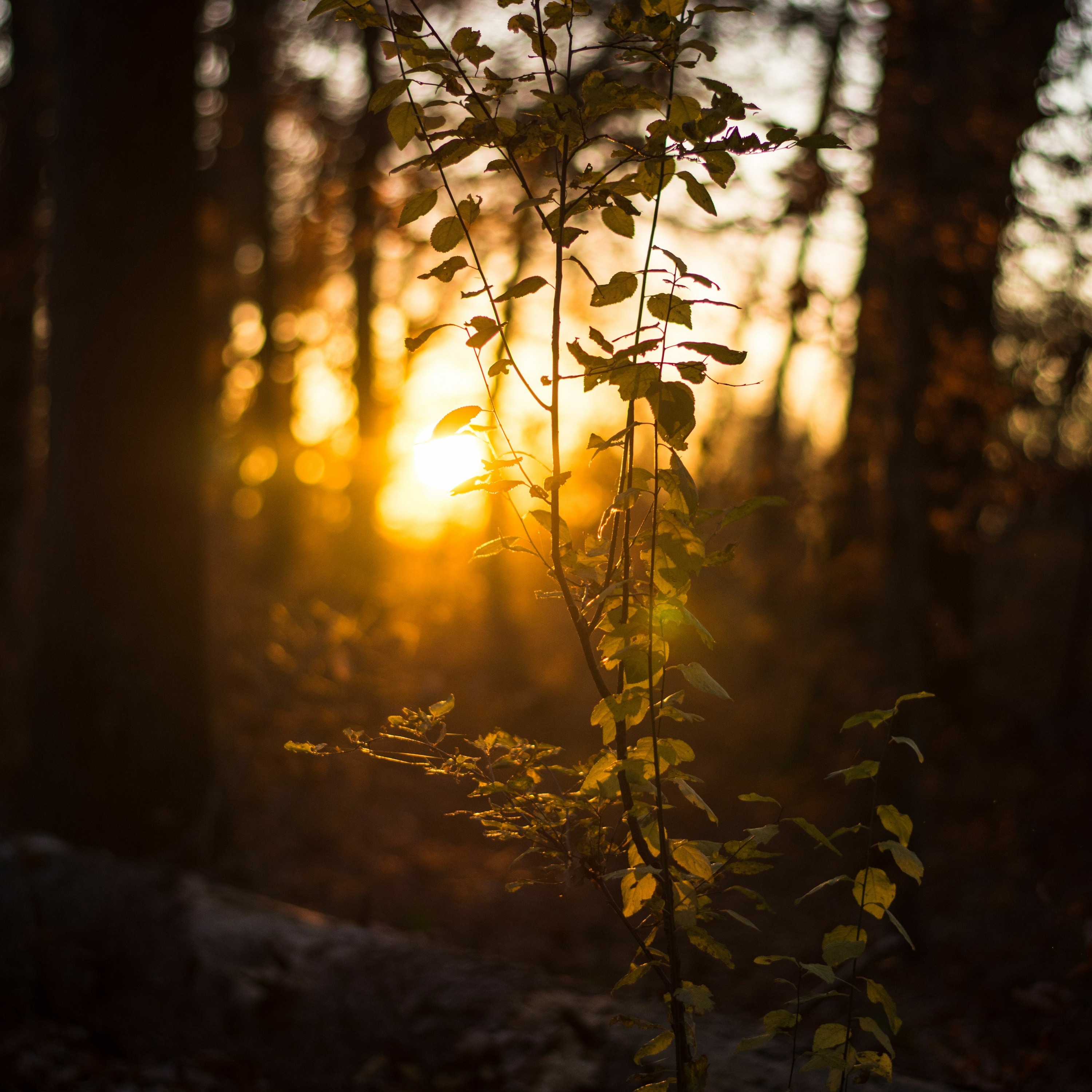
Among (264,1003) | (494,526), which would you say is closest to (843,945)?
(264,1003)

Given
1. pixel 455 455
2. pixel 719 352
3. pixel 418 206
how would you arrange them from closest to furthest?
pixel 719 352 → pixel 418 206 → pixel 455 455

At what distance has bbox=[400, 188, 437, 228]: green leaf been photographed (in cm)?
174

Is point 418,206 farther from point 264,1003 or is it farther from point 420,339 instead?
point 264,1003

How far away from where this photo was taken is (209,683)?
495 centimetres

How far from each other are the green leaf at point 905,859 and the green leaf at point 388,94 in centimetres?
165

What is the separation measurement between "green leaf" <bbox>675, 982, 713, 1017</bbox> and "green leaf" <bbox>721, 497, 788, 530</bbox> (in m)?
0.85

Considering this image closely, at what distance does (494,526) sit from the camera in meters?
11.3

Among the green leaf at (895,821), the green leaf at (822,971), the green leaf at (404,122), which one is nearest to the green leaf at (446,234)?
the green leaf at (404,122)

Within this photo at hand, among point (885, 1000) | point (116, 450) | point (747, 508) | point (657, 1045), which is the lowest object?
point (657, 1045)

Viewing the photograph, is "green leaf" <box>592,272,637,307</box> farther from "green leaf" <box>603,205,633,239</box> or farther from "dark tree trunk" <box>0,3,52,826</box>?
"dark tree trunk" <box>0,3,52,826</box>

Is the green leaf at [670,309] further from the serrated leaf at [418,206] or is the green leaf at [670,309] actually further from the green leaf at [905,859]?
the green leaf at [905,859]

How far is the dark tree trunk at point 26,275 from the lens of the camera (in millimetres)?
8438

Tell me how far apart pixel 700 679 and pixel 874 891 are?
67cm

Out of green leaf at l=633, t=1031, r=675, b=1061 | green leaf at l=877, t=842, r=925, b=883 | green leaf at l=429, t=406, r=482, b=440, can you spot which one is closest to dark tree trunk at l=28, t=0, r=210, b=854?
green leaf at l=429, t=406, r=482, b=440
